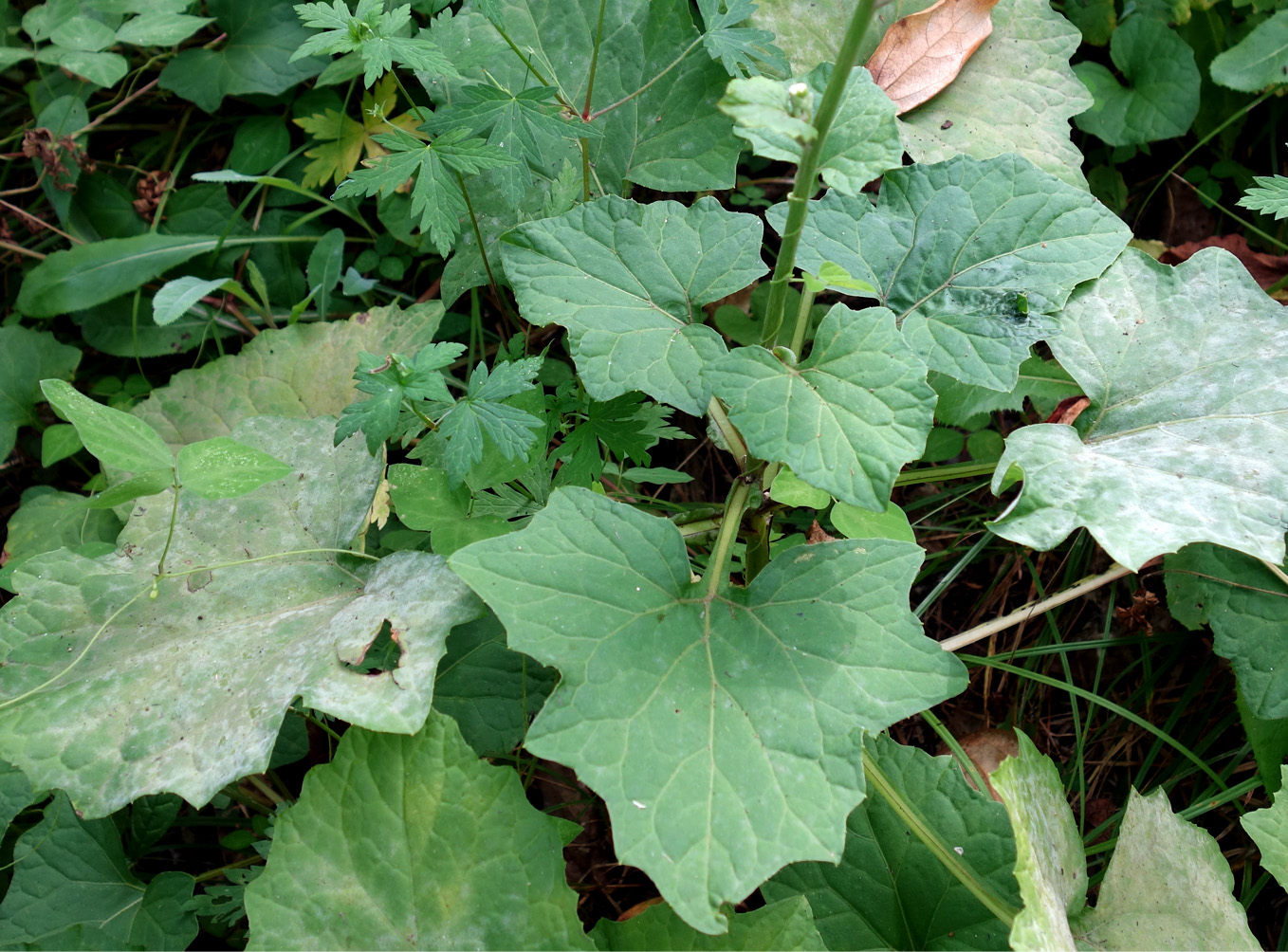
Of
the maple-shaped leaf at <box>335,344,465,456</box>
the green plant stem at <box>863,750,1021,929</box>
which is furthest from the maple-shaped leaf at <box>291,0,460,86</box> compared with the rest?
the green plant stem at <box>863,750,1021,929</box>

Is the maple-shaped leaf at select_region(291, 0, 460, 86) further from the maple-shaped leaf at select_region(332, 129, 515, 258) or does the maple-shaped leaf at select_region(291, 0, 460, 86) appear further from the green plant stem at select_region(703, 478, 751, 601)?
the green plant stem at select_region(703, 478, 751, 601)

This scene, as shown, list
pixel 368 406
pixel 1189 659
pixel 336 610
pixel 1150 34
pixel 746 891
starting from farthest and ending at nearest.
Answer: pixel 1150 34, pixel 1189 659, pixel 336 610, pixel 368 406, pixel 746 891

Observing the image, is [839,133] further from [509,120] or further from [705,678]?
[705,678]

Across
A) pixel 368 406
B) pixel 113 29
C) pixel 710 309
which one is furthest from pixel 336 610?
pixel 113 29

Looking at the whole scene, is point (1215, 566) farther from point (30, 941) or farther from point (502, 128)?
point (30, 941)

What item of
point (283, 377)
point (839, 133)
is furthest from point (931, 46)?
point (283, 377)

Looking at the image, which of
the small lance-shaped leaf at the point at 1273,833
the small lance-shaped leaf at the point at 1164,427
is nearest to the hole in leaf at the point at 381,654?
the small lance-shaped leaf at the point at 1164,427
